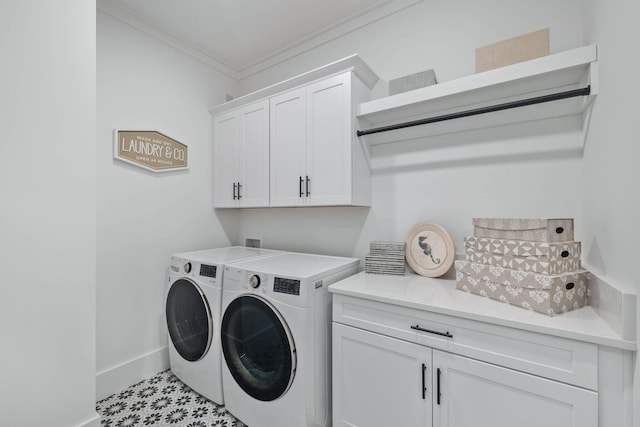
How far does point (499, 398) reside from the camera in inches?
41.9

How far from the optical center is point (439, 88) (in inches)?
60.9

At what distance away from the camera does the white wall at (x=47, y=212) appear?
1.21m

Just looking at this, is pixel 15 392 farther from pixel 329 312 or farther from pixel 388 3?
pixel 388 3

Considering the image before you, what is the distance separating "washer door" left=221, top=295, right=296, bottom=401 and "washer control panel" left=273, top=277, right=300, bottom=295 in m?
0.12

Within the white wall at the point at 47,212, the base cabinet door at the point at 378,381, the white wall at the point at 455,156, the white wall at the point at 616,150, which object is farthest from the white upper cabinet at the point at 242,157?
the white wall at the point at 616,150

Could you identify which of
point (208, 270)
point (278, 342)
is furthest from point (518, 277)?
point (208, 270)

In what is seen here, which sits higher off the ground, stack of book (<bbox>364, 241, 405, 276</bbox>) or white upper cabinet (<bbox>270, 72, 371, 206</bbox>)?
white upper cabinet (<bbox>270, 72, 371, 206</bbox>)

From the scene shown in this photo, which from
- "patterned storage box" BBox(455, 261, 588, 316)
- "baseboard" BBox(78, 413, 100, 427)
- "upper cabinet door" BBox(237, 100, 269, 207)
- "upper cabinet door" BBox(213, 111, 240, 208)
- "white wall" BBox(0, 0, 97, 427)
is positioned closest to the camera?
"patterned storage box" BBox(455, 261, 588, 316)

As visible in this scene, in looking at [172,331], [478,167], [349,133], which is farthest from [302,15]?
[172,331]

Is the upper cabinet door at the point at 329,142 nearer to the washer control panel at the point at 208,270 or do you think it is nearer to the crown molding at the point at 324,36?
the crown molding at the point at 324,36

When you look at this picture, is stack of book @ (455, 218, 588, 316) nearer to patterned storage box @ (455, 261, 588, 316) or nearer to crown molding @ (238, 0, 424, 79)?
patterned storage box @ (455, 261, 588, 316)

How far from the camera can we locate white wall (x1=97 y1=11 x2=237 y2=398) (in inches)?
78.4

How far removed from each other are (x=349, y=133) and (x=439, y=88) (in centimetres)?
59

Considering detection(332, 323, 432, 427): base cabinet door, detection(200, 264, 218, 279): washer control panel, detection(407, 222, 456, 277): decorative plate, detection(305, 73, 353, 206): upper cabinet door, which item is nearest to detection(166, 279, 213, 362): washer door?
detection(200, 264, 218, 279): washer control panel
